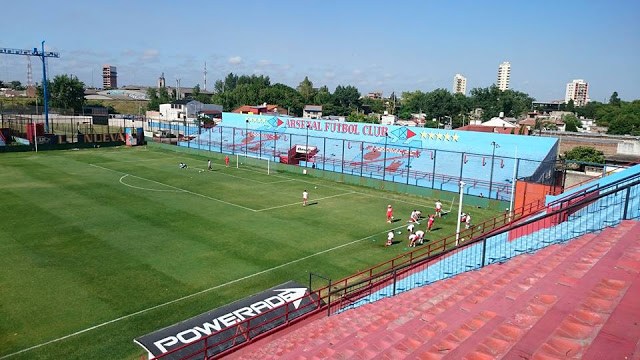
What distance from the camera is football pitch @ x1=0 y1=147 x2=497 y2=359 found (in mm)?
16322

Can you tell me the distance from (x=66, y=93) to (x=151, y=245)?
110683 millimetres

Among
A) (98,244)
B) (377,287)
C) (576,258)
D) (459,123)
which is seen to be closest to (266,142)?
(98,244)

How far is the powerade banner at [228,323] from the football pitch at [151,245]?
97.9 inches

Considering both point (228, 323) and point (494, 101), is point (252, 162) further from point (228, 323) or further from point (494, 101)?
point (494, 101)

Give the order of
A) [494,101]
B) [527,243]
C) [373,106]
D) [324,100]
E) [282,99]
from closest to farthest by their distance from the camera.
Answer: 1. [527,243]
2. [282,99]
3. [494,101]
4. [324,100]
5. [373,106]

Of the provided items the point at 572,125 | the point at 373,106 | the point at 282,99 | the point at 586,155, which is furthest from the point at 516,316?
the point at 373,106

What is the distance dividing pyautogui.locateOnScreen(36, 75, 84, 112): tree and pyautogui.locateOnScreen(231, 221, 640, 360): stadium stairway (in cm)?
12338

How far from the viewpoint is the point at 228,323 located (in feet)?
45.8

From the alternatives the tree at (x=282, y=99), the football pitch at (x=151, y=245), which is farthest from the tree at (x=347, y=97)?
the football pitch at (x=151, y=245)

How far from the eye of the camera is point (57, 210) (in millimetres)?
30969

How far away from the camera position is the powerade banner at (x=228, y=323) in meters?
12.5

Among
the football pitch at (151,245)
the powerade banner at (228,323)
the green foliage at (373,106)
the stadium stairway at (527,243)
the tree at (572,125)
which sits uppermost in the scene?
the green foliage at (373,106)

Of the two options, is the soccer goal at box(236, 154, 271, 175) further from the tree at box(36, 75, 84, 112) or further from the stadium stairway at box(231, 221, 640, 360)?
the tree at box(36, 75, 84, 112)

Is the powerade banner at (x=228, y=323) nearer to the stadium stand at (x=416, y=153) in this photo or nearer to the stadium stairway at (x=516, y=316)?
the stadium stairway at (x=516, y=316)
